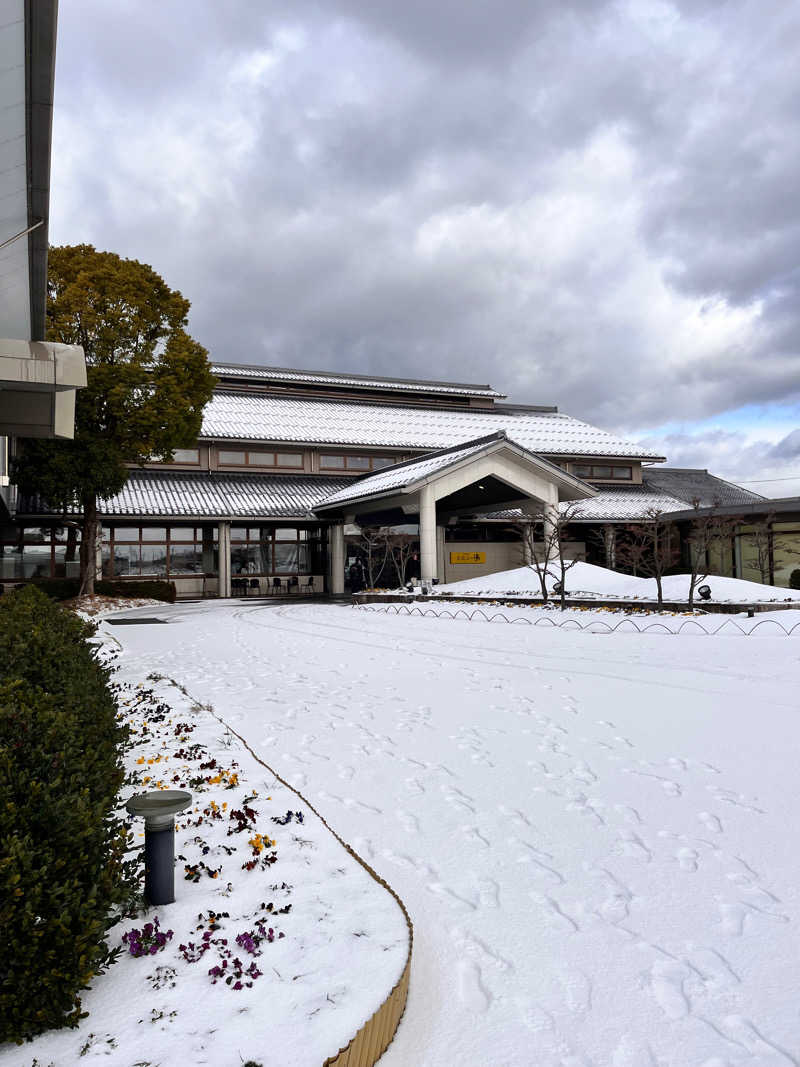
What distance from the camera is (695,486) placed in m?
40.5

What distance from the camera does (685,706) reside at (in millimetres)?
8188

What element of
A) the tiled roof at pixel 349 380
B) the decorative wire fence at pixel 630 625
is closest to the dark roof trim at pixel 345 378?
the tiled roof at pixel 349 380

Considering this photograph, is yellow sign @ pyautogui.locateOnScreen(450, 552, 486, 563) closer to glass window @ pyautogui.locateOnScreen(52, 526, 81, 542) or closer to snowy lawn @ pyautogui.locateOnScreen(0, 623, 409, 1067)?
glass window @ pyautogui.locateOnScreen(52, 526, 81, 542)

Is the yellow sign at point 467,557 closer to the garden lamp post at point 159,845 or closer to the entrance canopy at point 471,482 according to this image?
the entrance canopy at point 471,482

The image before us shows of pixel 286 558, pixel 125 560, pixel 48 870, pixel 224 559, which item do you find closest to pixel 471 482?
pixel 286 558

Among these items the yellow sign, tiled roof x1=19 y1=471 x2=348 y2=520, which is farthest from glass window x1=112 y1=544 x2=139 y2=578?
the yellow sign

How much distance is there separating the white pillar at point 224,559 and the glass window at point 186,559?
46.8 inches

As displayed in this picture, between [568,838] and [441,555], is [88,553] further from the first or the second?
[568,838]

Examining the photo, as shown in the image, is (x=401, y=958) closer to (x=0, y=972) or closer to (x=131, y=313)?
(x=0, y=972)

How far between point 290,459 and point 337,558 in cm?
541

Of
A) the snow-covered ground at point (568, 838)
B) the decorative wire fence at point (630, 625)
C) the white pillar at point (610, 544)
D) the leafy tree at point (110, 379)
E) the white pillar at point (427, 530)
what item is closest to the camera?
the snow-covered ground at point (568, 838)

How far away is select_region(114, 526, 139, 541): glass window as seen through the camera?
29016 millimetres

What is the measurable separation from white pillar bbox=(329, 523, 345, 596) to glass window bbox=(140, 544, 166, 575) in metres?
6.91

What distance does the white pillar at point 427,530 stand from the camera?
25.1 m
